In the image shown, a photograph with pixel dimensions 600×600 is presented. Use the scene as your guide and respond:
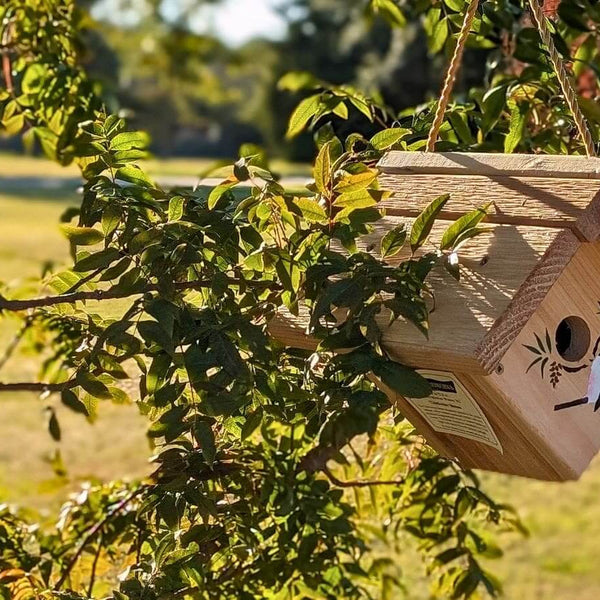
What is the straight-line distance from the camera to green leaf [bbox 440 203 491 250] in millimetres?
1312

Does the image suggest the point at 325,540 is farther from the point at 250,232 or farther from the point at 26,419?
the point at 26,419

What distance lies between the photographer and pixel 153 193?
1.44 metres

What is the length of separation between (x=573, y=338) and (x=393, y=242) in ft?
1.31

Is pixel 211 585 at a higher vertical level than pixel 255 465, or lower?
lower

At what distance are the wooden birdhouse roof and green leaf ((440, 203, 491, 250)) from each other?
7 centimetres

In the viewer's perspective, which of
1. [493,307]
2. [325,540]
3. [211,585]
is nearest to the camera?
[493,307]

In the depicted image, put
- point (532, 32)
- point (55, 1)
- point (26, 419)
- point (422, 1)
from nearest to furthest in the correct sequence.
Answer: point (532, 32) → point (422, 1) → point (55, 1) → point (26, 419)

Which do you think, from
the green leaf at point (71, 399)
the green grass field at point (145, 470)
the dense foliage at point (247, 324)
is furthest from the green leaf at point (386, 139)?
the green grass field at point (145, 470)

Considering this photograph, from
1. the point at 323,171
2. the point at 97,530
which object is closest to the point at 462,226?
the point at 323,171

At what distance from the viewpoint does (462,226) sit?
4.32 feet

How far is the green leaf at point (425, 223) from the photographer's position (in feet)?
4.26

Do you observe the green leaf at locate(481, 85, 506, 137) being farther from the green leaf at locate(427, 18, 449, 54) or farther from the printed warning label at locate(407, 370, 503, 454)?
the printed warning label at locate(407, 370, 503, 454)

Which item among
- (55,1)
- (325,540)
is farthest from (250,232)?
(55,1)

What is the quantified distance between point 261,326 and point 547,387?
1.34 feet
